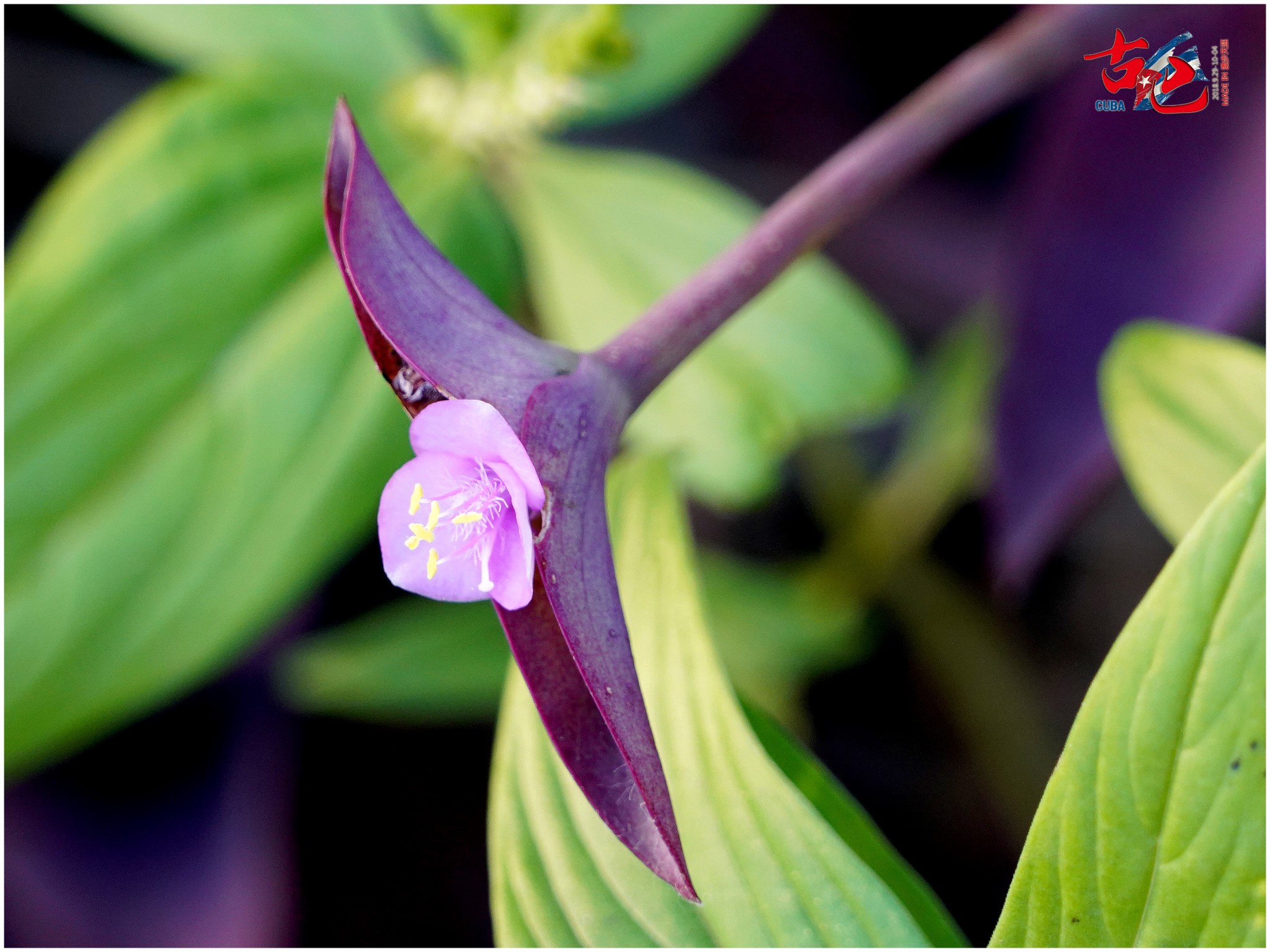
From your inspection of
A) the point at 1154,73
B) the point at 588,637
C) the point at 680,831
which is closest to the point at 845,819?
the point at 680,831

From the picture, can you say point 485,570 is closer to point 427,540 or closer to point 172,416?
point 427,540

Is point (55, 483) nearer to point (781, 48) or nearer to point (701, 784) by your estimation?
point (701, 784)

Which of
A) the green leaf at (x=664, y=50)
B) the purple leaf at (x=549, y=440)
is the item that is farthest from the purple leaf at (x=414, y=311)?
the green leaf at (x=664, y=50)

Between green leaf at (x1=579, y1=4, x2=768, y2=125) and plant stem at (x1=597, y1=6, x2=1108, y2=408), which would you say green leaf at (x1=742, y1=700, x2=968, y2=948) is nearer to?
plant stem at (x1=597, y1=6, x2=1108, y2=408)

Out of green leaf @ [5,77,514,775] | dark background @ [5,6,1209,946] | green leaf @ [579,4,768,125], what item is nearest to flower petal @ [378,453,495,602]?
green leaf @ [5,77,514,775]

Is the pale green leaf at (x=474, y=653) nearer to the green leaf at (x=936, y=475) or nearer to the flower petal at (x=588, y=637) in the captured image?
the green leaf at (x=936, y=475)

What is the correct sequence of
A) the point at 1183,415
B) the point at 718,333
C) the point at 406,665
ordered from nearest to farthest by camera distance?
1. the point at 1183,415
2. the point at 718,333
3. the point at 406,665
